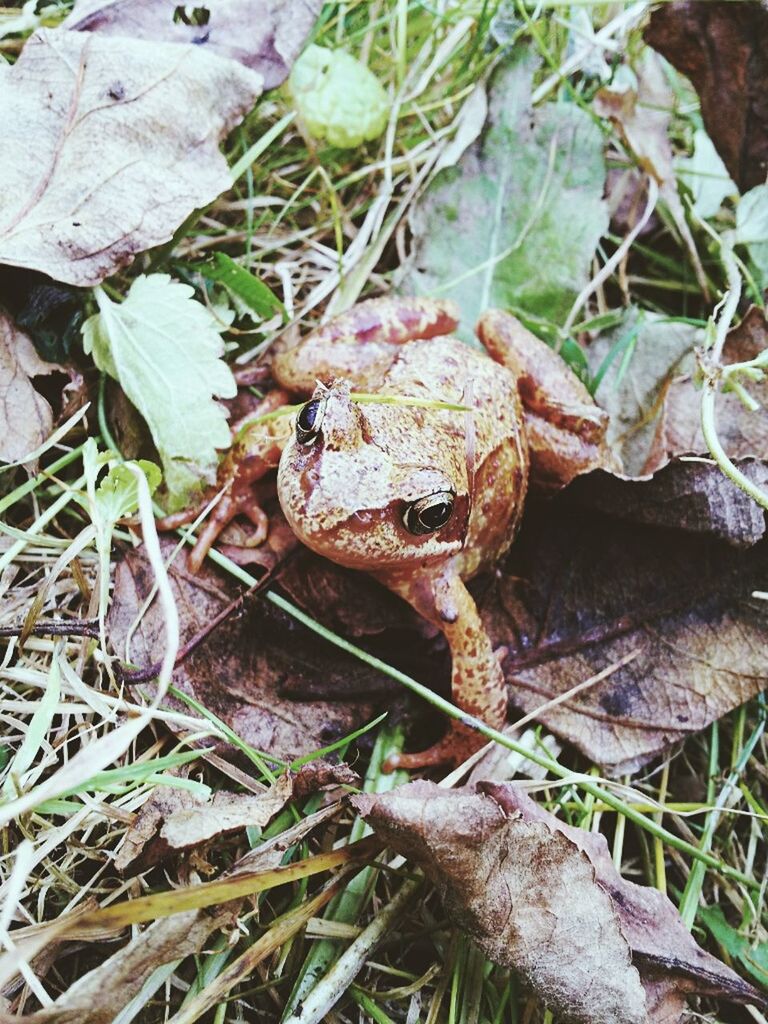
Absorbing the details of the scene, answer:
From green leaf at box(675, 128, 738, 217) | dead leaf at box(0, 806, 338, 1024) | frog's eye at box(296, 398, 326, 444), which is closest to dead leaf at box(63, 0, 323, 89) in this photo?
frog's eye at box(296, 398, 326, 444)

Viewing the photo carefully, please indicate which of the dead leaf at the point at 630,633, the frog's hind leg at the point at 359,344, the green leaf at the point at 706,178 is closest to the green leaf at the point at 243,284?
the frog's hind leg at the point at 359,344

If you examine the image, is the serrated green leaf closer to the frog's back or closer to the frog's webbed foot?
the frog's back

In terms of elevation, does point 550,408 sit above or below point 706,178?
below

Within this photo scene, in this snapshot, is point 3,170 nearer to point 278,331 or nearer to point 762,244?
point 278,331

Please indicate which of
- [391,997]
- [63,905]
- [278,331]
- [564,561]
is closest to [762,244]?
[564,561]

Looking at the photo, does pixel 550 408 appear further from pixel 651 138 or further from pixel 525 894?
pixel 525 894

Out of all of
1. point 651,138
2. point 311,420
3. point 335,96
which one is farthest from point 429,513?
point 651,138
